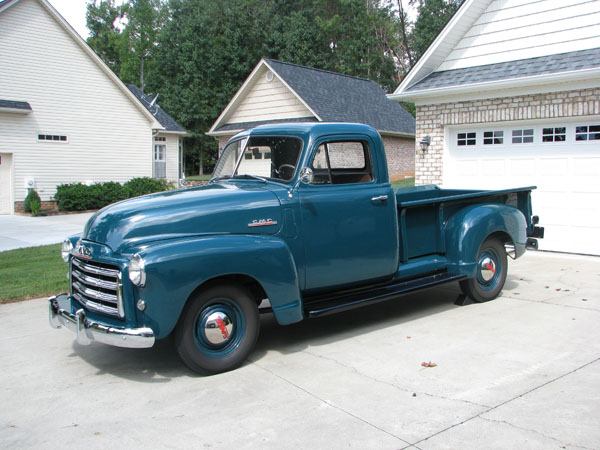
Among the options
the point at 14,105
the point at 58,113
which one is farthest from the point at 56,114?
the point at 14,105

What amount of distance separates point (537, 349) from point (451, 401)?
1616 millimetres

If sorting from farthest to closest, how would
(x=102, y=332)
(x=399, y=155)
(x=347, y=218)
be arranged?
1. (x=399, y=155)
2. (x=347, y=218)
3. (x=102, y=332)

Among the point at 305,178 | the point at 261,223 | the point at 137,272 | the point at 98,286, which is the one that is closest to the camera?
the point at 137,272

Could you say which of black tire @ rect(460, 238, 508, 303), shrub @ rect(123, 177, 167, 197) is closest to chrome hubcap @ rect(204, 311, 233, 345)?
black tire @ rect(460, 238, 508, 303)

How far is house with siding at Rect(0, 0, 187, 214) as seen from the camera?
2103cm

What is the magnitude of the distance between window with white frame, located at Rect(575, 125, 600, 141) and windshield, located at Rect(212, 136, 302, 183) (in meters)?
6.97

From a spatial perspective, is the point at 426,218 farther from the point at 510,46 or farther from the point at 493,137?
the point at 510,46

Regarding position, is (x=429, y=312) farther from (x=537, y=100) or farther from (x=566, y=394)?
(x=537, y=100)

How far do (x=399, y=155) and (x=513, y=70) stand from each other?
52.6 feet

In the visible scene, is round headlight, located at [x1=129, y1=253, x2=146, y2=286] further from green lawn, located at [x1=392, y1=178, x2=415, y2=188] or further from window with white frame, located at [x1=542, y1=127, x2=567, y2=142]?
green lawn, located at [x1=392, y1=178, x2=415, y2=188]

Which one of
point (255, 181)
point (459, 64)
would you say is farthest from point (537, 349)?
point (459, 64)

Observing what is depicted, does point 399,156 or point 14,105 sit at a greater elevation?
point 14,105

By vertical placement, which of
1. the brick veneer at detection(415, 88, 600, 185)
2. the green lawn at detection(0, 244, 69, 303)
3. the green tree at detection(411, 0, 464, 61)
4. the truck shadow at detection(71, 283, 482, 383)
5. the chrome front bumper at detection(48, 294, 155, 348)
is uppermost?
the green tree at detection(411, 0, 464, 61)

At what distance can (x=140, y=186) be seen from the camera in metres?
23.6
